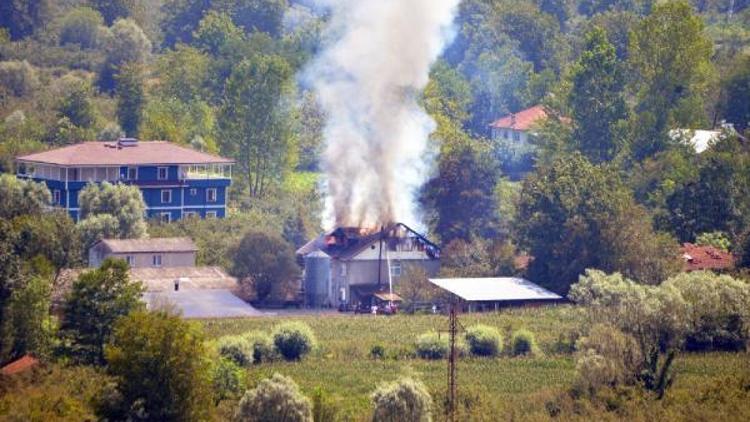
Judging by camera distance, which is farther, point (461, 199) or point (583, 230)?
point (461, 199)

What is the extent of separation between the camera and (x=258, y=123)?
283ft

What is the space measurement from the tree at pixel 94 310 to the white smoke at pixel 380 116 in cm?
1595

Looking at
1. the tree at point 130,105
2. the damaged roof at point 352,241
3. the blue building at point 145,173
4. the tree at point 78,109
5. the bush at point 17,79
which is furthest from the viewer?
the bush at point 17,79

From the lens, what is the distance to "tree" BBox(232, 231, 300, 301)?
67.5 m

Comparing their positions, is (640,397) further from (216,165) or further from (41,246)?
(216,165)

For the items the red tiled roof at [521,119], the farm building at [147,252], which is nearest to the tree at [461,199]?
the farm building at [147,252]

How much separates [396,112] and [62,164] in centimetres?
1416

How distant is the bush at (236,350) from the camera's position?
181 ft

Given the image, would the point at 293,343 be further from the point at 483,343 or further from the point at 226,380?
the point at 226,380

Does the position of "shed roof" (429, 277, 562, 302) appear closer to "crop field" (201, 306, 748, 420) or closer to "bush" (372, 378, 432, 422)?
"crop field" (201, 306, 748, 420)

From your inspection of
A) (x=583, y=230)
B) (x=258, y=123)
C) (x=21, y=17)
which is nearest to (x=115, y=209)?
(x=258, y=123)

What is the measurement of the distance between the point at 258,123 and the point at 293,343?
30.3 metres

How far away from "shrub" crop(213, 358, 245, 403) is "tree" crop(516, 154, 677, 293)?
17.7 meters

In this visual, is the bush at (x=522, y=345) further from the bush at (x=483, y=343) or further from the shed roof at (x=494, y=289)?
the shed roof at (x=494, y=289)
